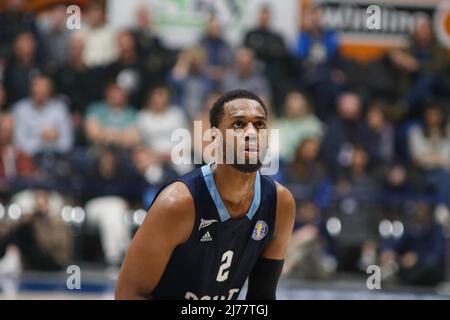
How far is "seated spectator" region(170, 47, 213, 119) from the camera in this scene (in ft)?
37.9

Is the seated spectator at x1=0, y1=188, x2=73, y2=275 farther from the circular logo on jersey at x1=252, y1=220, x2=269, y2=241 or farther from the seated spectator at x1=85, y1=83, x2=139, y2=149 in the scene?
the circular logo on jersey at x1=252, y1=220, x2=269, y2=241

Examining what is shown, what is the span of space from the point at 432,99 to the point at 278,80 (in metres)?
2.18

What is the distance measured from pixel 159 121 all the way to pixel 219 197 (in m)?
6.70

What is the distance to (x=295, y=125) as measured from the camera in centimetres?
1143

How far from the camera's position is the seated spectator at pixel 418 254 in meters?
10.4

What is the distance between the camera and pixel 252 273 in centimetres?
495

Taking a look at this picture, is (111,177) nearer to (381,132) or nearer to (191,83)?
(191,83)

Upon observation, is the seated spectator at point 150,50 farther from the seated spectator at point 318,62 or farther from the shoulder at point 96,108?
the seated spectator at point 318,62

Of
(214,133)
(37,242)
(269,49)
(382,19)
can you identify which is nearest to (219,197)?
(214,133)

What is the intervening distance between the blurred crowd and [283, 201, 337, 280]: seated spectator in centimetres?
2

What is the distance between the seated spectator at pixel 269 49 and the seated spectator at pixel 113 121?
2.18 metres

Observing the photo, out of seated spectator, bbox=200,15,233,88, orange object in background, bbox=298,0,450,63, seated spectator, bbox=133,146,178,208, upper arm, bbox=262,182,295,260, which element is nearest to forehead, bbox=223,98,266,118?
upper arm, bbox=262,182,295,260
